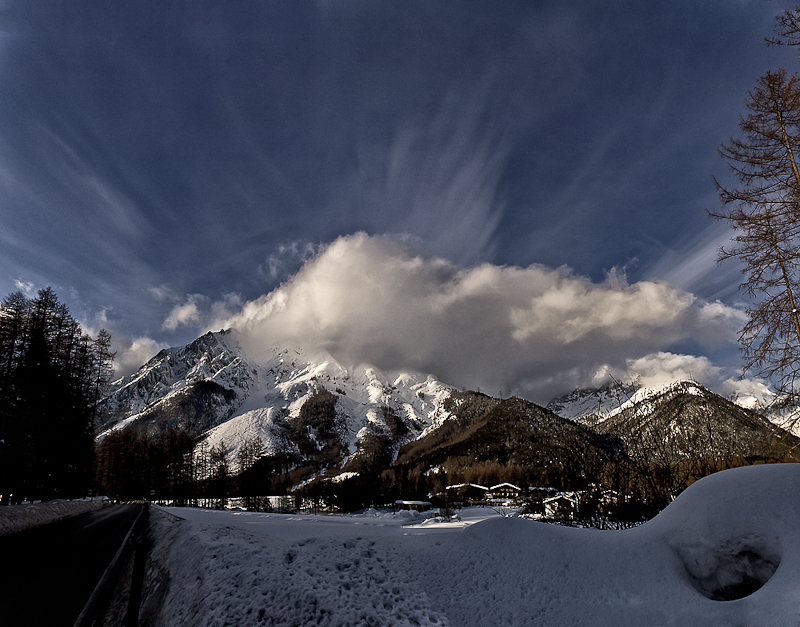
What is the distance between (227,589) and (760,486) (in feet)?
19.5

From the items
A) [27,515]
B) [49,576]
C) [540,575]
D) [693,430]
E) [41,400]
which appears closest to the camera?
[540,575]

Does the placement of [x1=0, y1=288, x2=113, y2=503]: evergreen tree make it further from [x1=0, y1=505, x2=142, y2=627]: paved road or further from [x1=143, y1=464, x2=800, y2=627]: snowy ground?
[x1=143, y1=464, x2=800, y2=627]: snowy ground

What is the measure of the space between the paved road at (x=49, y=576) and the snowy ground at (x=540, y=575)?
4.21ft

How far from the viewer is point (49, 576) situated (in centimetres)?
750

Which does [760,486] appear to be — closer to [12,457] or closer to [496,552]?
[496,552]

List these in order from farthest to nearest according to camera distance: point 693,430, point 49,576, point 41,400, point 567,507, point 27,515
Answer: point 41,400 → point 27,515 → point 567,507 → point 693,430 → point 49,576

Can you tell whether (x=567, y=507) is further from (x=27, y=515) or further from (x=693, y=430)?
(x=27, y=515)

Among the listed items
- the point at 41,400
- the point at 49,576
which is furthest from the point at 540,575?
the point at 41,400

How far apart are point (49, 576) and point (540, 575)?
31.1 ft

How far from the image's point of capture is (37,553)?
33.2ft

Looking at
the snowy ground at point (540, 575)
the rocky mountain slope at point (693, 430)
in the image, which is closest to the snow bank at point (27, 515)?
the snowy ground at point (540, 575)

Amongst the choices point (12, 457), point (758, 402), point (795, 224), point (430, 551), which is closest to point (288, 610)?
point (430, 551)

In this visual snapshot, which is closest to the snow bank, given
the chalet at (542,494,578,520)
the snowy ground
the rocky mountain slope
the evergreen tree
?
the evergreen tree

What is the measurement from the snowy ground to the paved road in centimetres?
128
